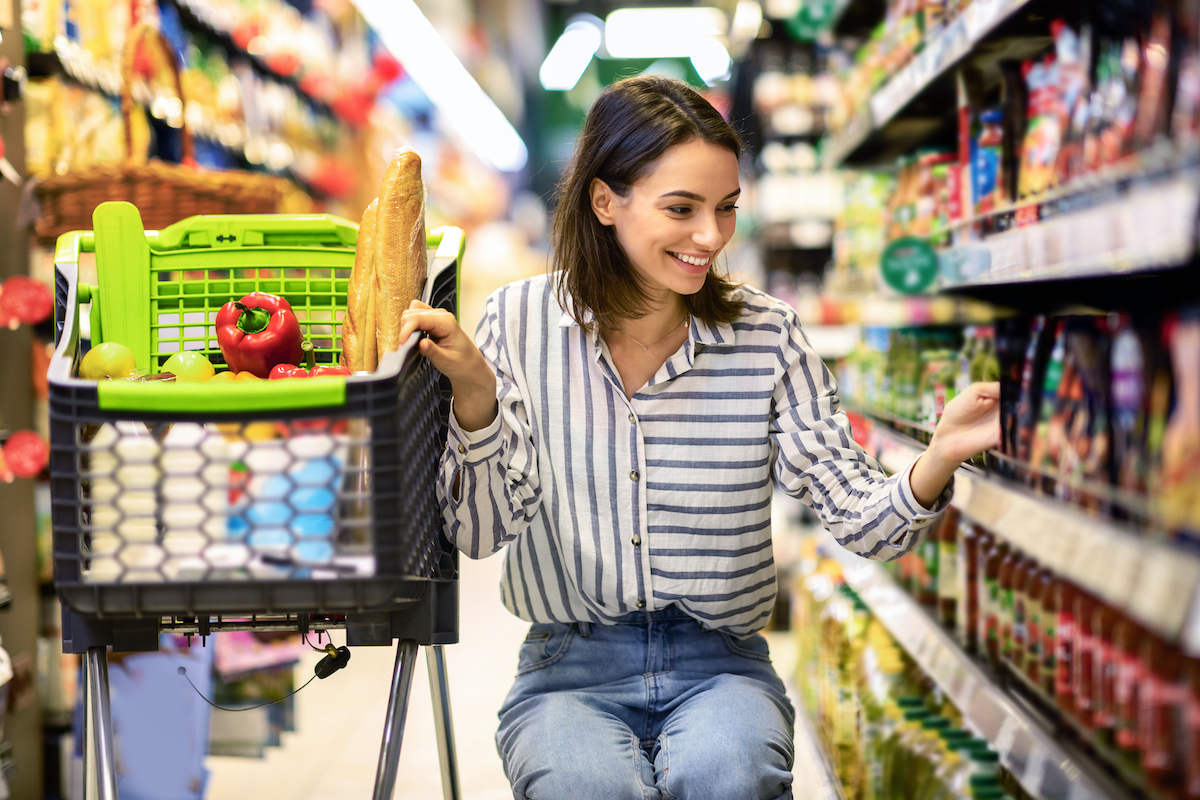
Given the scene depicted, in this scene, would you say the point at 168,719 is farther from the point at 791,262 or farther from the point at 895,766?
the point at 791,262

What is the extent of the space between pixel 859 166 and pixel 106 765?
2.68 metres

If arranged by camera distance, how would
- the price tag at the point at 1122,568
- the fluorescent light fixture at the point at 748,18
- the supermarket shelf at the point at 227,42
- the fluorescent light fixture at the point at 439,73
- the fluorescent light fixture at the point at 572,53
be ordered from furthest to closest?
1. the fluorescent light fixture at the point at 572,53
2. the fluorescent light fixture at the point at 439,73
3. the fluorescent light fixture at the point at 748,18
4. the supermarket shelf at the point at 227,42
5. the price tag at the point at 1122,568

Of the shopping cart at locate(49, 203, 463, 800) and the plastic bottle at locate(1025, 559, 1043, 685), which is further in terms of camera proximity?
the plastic bottle at locate(1025, 559, 1043, 685)

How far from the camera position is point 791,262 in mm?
5844

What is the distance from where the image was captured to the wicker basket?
93.2 inches

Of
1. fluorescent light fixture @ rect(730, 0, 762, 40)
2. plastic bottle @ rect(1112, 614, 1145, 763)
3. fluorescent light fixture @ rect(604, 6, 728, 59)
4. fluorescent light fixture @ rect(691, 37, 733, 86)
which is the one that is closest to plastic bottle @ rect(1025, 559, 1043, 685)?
plastic bottle @ rect(1112, 614, 1145, 763)

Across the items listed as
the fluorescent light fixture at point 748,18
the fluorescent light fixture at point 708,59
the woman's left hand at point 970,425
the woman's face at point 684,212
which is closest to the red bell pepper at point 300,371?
the woman's face at point 684,212

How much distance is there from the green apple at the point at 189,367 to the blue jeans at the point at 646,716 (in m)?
0.68

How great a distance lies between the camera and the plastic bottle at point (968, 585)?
2025 millimetres

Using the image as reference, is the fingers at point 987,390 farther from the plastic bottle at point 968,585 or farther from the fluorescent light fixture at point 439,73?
the fluorescent light fixture at point 439,73

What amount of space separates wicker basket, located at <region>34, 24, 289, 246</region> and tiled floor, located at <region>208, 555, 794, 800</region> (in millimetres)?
1461

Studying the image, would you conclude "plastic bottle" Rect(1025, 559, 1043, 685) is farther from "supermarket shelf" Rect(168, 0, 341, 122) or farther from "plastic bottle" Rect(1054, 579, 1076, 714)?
"supermarket shelf" Rect(168, 0, 341, 122)

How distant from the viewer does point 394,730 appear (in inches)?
55.7

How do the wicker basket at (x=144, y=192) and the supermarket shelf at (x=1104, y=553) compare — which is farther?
the wicker basket at (x=144, y=192)
